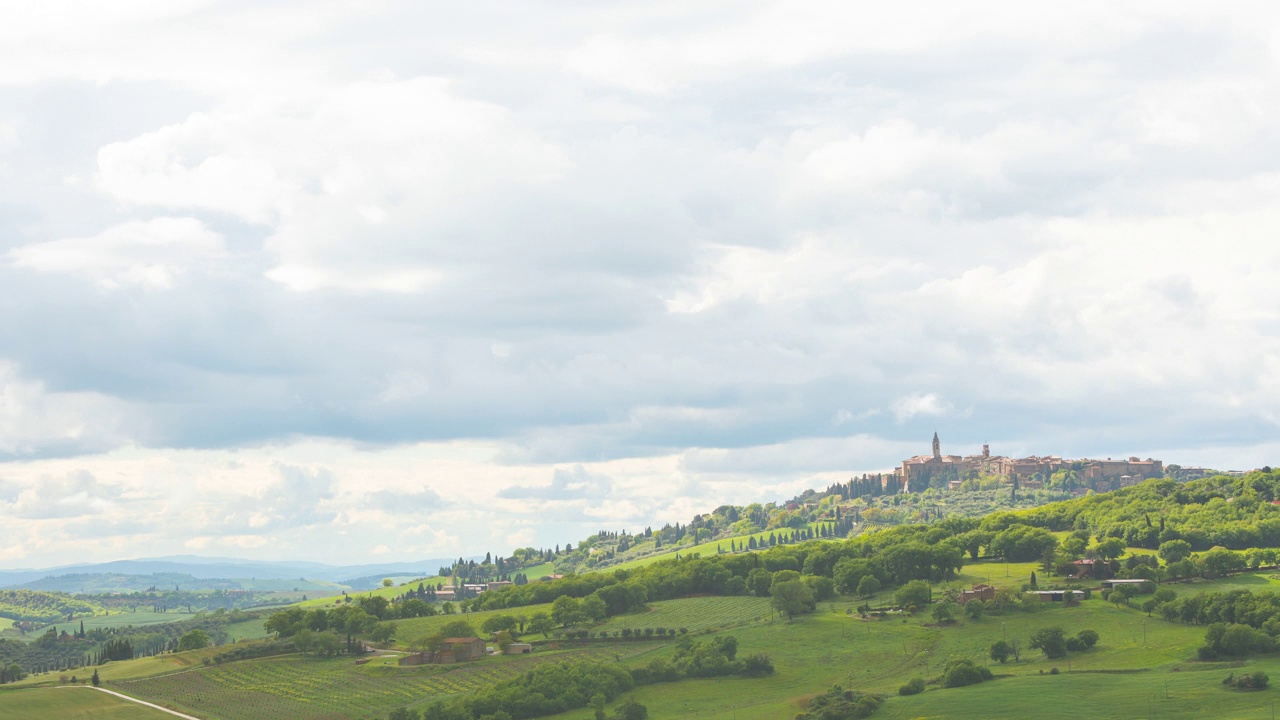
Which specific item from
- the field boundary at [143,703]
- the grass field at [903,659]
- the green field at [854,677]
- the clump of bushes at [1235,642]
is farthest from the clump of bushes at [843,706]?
the field boundary at [143,703]

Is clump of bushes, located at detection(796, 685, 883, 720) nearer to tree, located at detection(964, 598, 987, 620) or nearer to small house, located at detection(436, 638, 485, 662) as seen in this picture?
tree, located at detection(964, 598, 987, 620)

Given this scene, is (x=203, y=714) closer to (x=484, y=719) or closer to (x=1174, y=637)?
(x=484, y=719)

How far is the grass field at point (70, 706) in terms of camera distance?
160 metres

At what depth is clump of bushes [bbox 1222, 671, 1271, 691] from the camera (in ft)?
445

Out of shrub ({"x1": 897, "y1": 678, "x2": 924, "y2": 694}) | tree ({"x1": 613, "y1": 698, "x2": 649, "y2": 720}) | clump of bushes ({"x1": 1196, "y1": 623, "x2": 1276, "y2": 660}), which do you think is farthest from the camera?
clump of bushes ({"x1": 1196, "y1": 623, "x2": 1276, "y2": 660})

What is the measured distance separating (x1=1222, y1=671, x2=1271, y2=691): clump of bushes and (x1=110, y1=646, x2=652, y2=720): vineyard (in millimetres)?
84840

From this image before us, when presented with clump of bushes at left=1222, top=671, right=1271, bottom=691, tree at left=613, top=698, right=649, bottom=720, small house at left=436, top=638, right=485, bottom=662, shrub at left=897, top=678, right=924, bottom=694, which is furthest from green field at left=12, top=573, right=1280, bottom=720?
small house at left=436, top=638, right=485, bottom=662

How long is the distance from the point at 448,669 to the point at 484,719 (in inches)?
1333

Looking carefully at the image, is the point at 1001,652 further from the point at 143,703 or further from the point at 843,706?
the point at 143,703

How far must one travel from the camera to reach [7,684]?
187 m

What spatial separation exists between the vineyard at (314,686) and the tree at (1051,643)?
58.5 m

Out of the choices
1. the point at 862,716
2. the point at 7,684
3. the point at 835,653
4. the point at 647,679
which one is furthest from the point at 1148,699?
the point at 7,684

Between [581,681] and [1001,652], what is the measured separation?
5586 cm

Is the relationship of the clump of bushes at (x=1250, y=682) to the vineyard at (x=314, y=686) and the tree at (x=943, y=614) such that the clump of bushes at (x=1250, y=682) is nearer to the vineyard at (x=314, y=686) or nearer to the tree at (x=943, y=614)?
Answer: the tree at (x=943, y=614)
